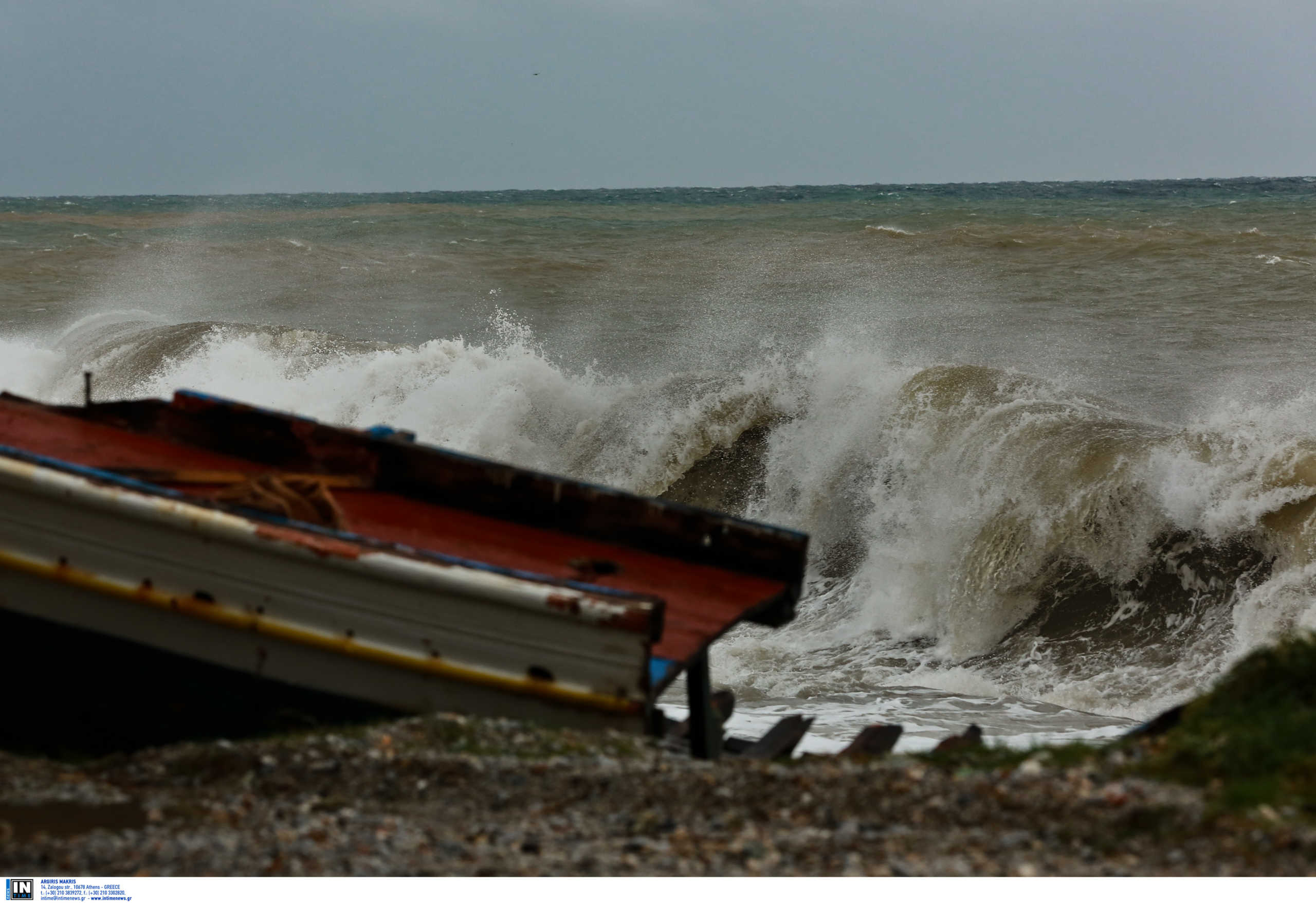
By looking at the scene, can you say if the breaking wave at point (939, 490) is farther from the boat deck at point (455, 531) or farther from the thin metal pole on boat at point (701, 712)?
the thin metal pole on boat at point (701, 712)

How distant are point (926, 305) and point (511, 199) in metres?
60.9

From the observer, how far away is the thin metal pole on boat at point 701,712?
5.64 metres

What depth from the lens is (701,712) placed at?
5723mm

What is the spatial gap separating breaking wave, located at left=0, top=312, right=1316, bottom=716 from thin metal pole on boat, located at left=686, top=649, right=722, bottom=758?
310 centimetres

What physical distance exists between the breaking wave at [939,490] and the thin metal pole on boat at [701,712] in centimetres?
310

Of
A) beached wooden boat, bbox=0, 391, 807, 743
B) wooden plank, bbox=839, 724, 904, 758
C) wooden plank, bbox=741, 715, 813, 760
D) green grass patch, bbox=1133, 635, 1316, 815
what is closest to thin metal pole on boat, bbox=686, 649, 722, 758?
beached wooden boat, bbox=0, 391, 807, 743

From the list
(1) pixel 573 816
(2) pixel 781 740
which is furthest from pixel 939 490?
(1) pixel 573 816

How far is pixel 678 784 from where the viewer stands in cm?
450

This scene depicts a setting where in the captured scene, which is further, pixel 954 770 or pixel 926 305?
pixel 926 305

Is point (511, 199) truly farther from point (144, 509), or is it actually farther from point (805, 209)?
point (144, 509)

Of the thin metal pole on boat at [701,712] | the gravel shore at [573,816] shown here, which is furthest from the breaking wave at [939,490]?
the gravel shore at [573,816]

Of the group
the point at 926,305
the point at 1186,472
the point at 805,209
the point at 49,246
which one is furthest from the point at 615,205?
the point at 1186,472

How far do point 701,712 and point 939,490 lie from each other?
6.49 meters

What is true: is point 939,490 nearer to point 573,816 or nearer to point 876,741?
point 876,741
